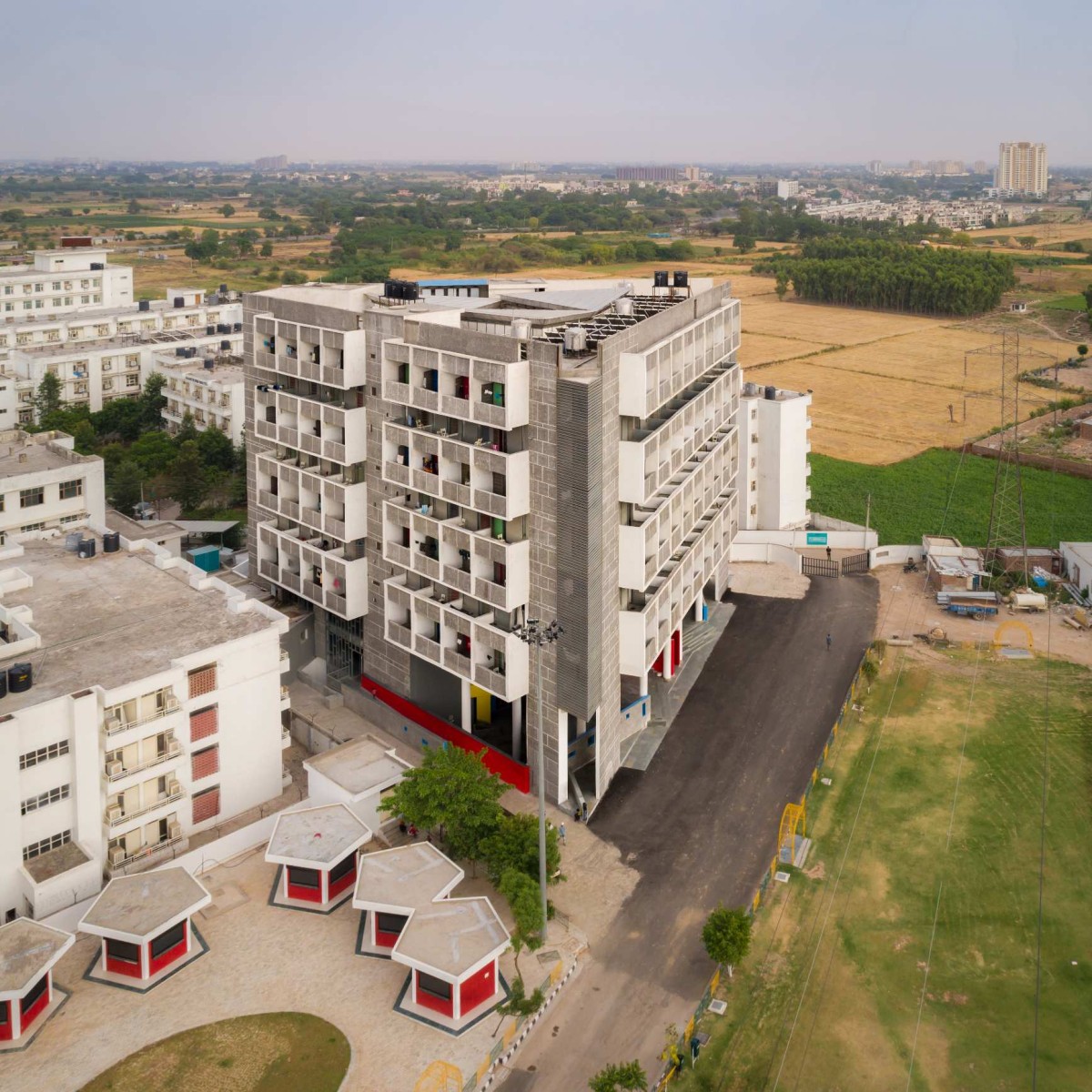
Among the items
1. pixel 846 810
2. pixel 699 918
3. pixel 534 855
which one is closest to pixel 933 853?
pixel 846 810

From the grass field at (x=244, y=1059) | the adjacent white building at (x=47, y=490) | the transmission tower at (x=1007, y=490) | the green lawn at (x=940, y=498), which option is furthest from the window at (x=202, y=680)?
the green lawn at (x=940, y=498)

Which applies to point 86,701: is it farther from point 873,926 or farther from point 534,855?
point 873,926

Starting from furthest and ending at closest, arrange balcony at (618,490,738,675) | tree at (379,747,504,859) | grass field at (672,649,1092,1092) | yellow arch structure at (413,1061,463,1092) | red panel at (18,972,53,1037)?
balcony at (618,490,738,675) → tree at (379,747,504,859) → red panel at (18,972,53,1037) → grass field at (672,649,1092,1092) → yellow arch structure at (413,1061,463,1092)

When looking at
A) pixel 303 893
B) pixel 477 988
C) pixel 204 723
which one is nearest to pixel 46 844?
pixel 204 723

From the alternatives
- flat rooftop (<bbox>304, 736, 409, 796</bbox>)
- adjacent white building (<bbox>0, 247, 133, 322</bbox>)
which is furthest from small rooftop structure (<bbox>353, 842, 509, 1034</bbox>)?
adjacent white building (<bbox>0, 247, 133, 322</bbox>)

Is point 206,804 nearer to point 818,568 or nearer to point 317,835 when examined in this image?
point 317,835

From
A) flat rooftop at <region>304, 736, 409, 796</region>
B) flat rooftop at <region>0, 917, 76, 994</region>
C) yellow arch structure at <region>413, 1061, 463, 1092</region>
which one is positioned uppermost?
flat rooftop at <region>304, 736, 409, 796</region>

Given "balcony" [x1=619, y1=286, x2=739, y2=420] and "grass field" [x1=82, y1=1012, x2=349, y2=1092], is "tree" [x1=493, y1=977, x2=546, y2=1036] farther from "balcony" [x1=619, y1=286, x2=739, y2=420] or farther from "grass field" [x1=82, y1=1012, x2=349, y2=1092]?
"balcony" [x1=619, y1=286, x2=739, y2=420]
